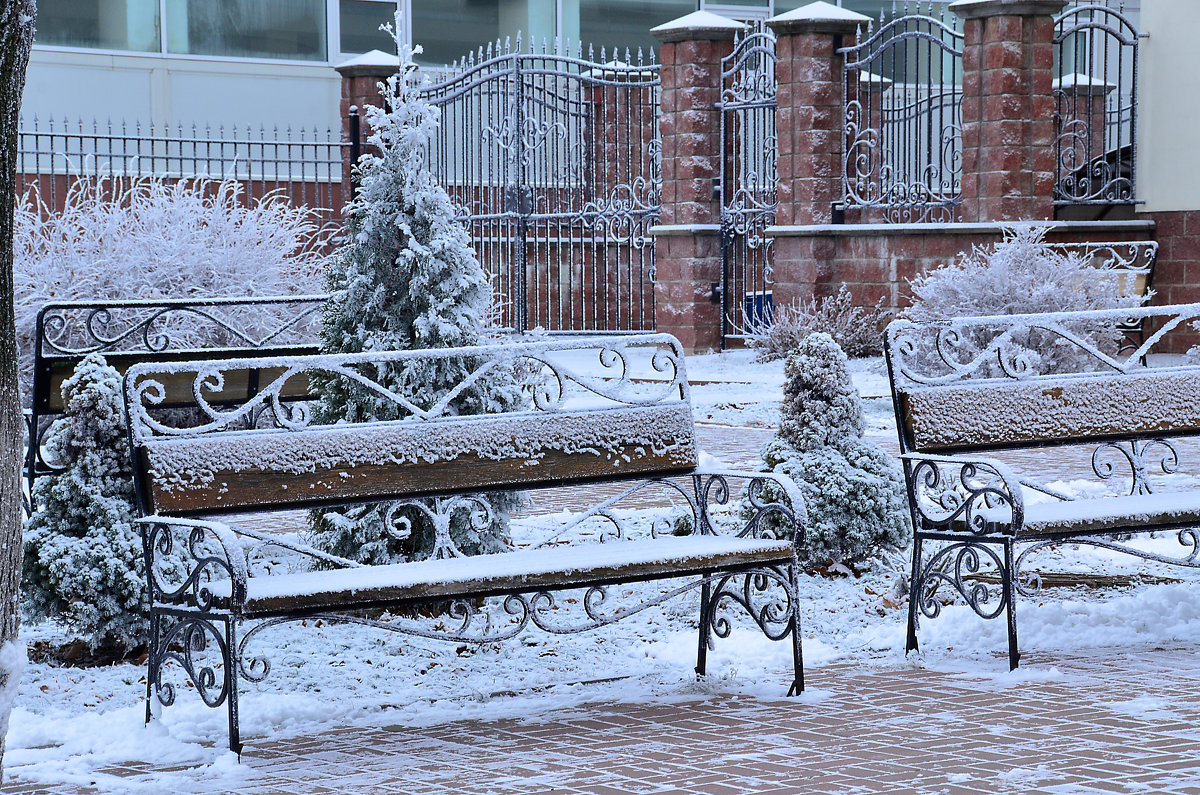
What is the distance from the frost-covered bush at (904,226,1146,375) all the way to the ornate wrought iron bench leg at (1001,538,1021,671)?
8.48 m

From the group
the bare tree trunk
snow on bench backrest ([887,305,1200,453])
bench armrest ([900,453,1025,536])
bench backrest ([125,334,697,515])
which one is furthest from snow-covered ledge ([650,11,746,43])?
the bare tree trunk

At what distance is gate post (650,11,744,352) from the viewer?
18344mm

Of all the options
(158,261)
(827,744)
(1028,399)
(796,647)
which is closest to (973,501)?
(1028,399)

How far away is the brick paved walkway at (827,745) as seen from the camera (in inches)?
163

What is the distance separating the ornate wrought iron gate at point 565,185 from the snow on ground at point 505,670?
42.1ft

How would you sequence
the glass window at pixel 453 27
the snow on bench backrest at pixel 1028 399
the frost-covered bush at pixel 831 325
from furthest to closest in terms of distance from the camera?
the glass window at pixel 453 27, the frost-covered bush at pixel 831 325, the snow on bench backrest at pixel 1028 399

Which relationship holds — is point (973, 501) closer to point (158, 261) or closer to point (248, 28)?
point (158, 261)

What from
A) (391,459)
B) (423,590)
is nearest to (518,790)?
(423,590)

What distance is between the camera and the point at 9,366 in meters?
2.96

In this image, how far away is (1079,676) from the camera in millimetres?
5266

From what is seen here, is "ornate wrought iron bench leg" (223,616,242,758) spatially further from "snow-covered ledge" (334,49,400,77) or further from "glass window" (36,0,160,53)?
"glass window" (36,0,160,53)

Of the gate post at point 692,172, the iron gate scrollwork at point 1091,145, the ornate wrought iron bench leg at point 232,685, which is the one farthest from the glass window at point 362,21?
the ornate wrought iron bench leg at point 232,685

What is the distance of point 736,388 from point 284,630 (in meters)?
9.54

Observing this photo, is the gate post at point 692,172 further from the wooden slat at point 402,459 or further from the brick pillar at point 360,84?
the wooden slat at point 402,459
